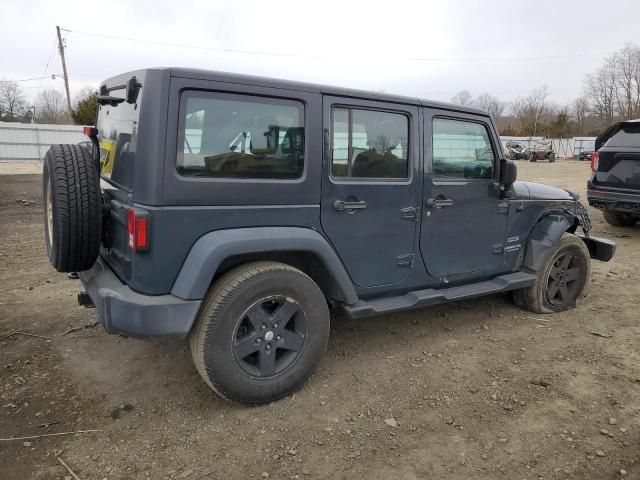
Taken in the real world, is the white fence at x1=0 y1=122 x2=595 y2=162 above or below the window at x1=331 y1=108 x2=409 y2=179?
above

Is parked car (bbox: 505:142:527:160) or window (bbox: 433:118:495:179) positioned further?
parked car (bbox: 505:142:527:160)

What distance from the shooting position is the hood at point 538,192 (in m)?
4.17

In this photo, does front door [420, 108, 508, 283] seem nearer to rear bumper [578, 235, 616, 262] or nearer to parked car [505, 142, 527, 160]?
rear bumper [578, 235, 616, 262]

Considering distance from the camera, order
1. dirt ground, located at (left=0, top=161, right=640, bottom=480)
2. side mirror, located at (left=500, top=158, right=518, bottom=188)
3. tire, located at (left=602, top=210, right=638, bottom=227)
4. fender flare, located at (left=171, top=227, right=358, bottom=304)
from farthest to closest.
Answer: tire, located at (left=602, top=210, right=638, bottom=227), side mirror, located at (left=500, top=158, right=518, bottom=188), fender flare, located at (left=171, top=227, right=358, bottom=304), dirt ground, located at (left=0, top=161, right=640, bottom=480)

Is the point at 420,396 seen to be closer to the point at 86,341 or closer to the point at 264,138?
the point at 264,138

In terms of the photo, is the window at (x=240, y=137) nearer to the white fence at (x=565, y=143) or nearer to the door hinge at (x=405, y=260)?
the door hinge at (x=405, y=260)

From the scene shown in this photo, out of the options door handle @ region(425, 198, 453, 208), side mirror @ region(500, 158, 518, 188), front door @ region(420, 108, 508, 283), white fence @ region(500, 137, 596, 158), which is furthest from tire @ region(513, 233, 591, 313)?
white fence @ region(500, 137, 596, 158)

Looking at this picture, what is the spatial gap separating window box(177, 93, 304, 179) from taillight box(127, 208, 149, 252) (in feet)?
1.04

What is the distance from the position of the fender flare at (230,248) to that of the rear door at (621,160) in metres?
6.56

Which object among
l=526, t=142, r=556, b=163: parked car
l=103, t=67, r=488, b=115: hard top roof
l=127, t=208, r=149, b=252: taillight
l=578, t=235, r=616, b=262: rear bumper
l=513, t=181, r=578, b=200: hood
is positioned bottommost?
l=578, t=235, r=616, b=262: rear bumper

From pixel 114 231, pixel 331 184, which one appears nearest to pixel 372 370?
pixel 331 184

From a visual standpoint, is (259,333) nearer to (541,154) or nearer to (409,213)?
(409,213)

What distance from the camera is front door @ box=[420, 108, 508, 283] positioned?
353cm

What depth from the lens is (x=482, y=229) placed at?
12.7 feet
